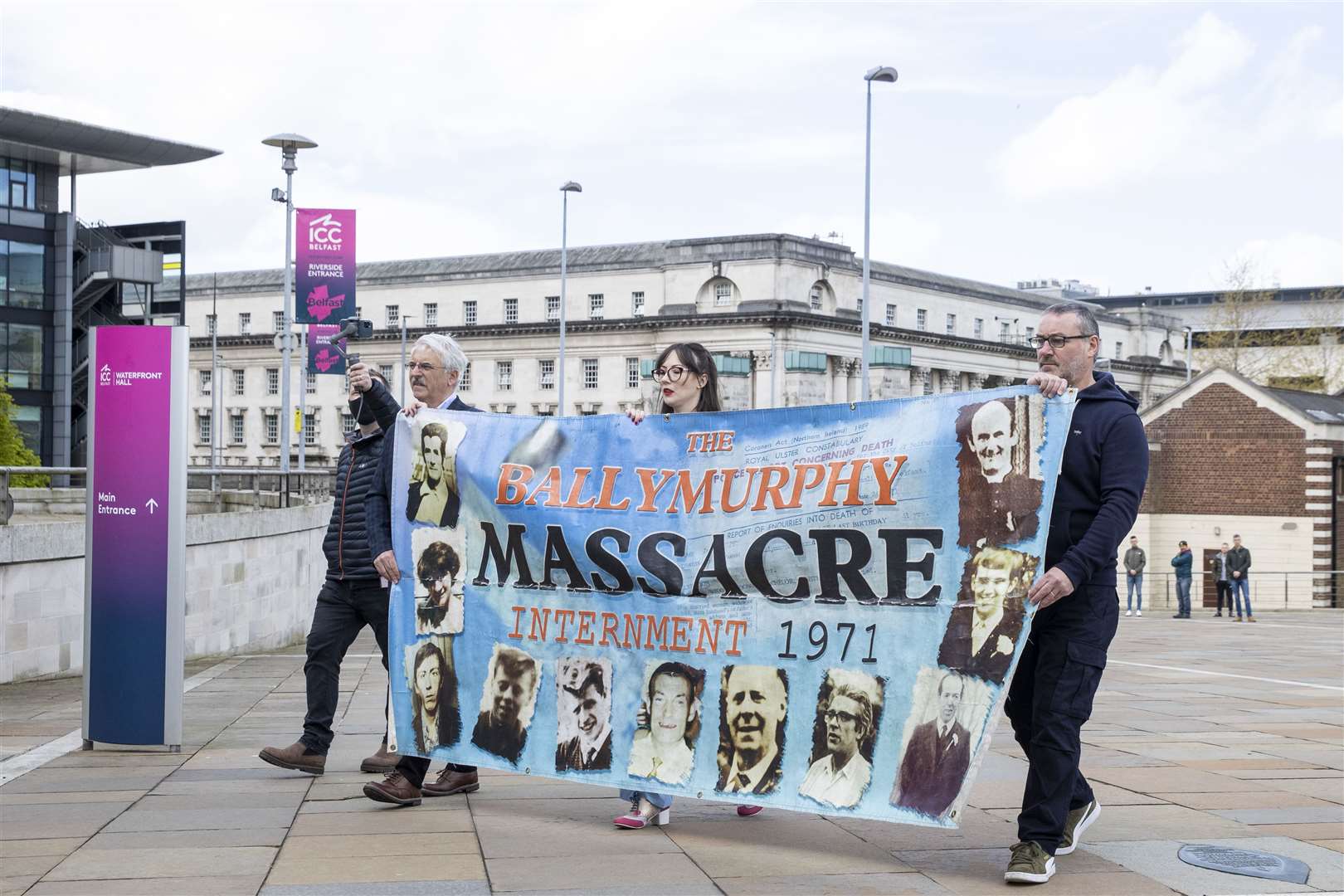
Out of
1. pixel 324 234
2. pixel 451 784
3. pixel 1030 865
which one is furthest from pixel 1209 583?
pixel 1030 865

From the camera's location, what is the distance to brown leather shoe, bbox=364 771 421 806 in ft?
23.5

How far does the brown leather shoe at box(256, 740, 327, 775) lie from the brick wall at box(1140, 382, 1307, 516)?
39.5m

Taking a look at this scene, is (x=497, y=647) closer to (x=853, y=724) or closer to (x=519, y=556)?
(x=519, y=556)

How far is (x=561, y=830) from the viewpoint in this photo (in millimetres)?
6750

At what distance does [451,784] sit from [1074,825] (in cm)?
299

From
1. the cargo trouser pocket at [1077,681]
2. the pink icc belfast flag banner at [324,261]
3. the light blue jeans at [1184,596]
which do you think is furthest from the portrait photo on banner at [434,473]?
the light blue jeans at [1184,596]

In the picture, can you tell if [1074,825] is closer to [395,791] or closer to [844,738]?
[844,738]

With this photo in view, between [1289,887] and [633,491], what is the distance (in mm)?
3083

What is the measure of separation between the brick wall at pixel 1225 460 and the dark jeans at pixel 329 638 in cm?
3935

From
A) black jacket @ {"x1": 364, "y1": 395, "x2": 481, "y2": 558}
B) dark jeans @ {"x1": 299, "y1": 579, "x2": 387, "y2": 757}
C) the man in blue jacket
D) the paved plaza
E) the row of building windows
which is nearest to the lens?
the paved plaza

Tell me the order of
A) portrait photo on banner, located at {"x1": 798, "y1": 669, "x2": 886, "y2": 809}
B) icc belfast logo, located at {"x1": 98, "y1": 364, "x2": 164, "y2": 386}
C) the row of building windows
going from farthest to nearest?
the row of building windows < icc belfast logo, located at {"x1": 98, "y1": 364, "x2": 164, "y2": 386} < portrait photo on banner, located at {"x1": 798, "y1": 669, "x2": 886, "y2": 809}

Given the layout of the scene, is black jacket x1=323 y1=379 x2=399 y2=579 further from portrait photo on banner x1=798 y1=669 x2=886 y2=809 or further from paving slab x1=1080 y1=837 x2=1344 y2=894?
paving slab x1=1080 y1=837 x2=1344 y2=894

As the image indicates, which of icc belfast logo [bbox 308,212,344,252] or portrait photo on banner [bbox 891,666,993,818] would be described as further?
icc belfast logo [bbox 308,212,344,252]

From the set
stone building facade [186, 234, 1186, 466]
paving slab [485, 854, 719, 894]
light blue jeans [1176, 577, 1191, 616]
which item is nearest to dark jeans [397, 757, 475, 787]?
paving slab [485, 854, 719, 894]
